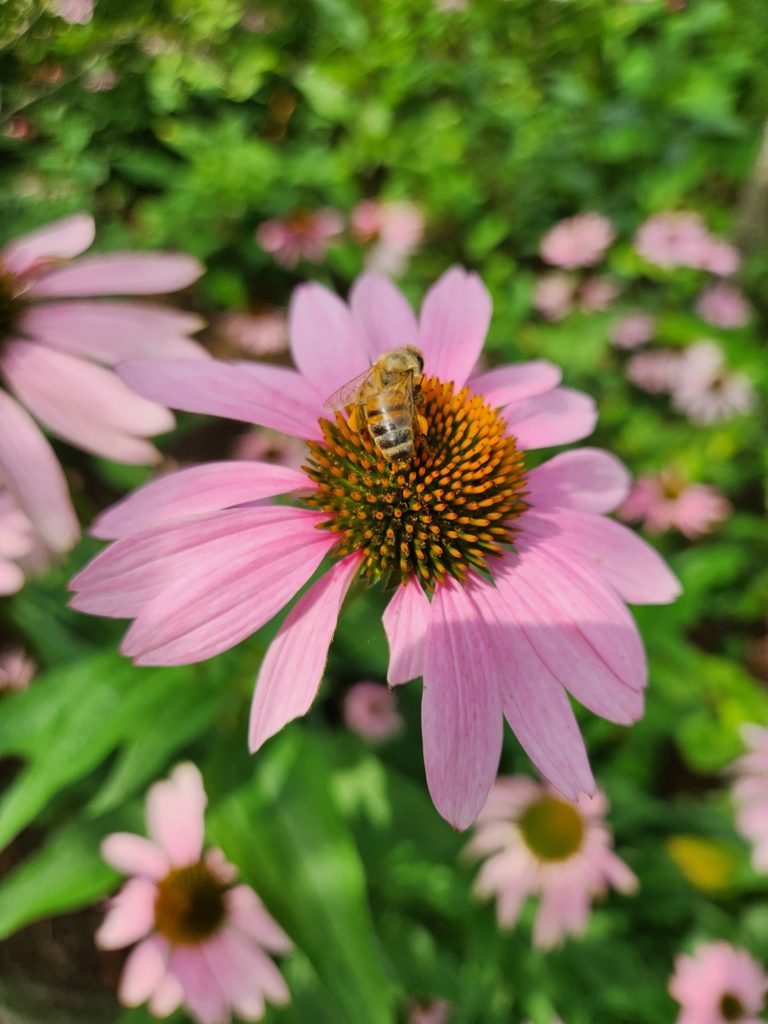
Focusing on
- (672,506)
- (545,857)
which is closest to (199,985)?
(545,857)

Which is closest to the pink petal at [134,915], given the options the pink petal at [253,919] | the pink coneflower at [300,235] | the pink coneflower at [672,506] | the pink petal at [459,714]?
the pink petal at [253,919]

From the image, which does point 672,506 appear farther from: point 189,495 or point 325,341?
point 189,495

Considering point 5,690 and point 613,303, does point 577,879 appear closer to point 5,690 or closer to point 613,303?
point 5,690

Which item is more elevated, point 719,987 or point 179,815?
point 179,815

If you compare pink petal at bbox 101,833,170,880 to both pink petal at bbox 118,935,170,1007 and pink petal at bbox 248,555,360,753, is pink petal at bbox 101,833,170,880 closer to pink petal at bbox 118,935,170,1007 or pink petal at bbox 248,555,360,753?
pink petal at bbox 118,935,170,1007

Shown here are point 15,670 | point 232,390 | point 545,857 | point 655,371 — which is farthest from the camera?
point 655,371
